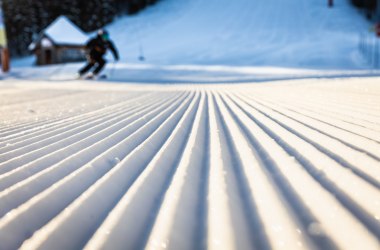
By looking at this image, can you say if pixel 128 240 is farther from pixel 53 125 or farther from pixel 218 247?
pixel 53 125

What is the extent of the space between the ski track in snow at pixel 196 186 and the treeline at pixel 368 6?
35.9 m

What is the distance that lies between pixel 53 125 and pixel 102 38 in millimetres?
8788

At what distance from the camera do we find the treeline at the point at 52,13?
3916 centimetres

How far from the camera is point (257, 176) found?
1464 mm

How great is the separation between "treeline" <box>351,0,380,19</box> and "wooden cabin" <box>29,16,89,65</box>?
27.7 meters

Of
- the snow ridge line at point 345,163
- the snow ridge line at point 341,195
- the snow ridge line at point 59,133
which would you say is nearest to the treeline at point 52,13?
the snow ridge line at point 59,133

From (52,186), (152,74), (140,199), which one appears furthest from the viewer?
A: (152,74)

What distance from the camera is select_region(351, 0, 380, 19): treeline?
1271 inches

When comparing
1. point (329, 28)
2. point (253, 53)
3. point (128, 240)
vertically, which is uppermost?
point (329, 28)

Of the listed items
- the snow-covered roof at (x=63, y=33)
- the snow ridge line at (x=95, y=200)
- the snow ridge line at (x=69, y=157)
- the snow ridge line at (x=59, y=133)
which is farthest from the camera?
the snow-covered roof at (x=63, y=33)

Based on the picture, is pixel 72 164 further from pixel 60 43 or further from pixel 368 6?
pixel 368 6

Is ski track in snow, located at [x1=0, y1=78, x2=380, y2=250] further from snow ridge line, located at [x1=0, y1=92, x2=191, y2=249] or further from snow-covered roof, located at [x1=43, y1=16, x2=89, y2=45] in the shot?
snow-covered roof, located at [x1=43, y1=16, x2=89, y2=45]

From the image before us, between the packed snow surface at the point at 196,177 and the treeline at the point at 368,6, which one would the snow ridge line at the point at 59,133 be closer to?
the packed snow surface at the point at 196,177

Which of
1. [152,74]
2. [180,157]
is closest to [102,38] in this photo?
[152,74]
